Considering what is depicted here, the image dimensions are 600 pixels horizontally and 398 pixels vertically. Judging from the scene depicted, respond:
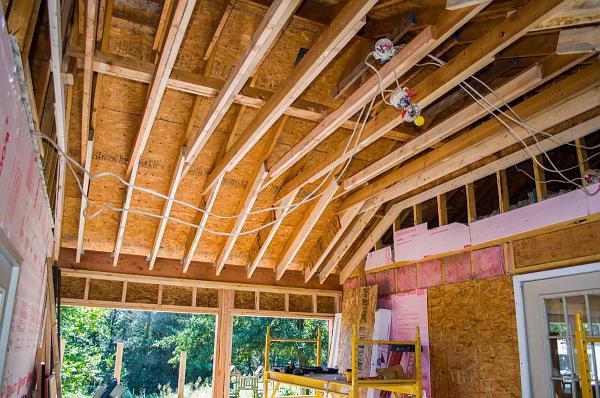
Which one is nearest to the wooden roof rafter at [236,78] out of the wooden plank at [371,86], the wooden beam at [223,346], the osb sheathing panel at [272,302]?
the wooden plank at [371,86]

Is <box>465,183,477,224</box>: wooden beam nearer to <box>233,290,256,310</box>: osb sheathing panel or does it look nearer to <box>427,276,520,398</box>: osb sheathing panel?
<box>427,276,520,398</box>: osb sheathing panel

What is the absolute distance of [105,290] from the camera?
6730 mm

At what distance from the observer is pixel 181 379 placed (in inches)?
280

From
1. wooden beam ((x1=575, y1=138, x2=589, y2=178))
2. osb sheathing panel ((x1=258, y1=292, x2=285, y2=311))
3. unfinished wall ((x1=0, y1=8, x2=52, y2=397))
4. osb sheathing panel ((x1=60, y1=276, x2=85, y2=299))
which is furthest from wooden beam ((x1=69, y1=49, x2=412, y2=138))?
osb sheathing panel ((x1=258, y1=292, x2=285, y2=311))

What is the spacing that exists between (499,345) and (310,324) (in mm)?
12394

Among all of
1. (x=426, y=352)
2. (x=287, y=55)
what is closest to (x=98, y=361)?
(x=426, y=352)

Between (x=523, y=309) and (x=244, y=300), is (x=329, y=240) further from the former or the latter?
(x=523, y=309)

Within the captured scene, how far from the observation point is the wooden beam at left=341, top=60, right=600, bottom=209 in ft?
12.8

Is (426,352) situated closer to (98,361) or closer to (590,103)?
(590,103)

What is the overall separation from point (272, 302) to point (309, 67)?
4.79m

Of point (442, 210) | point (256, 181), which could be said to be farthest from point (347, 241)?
point (256, 181)

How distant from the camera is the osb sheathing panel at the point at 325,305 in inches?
312

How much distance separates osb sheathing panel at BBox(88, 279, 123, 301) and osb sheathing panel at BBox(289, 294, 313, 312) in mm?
2605

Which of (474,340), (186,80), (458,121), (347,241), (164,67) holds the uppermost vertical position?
(186,80)
